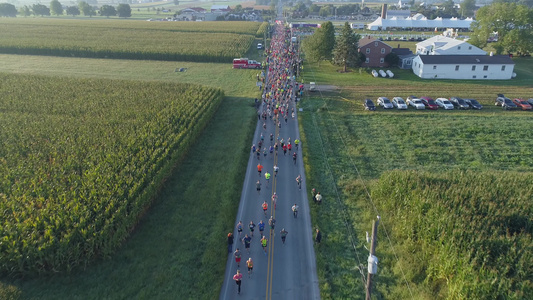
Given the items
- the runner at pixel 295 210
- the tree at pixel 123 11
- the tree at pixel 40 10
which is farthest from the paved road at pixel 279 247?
the tree at pixel 40 10

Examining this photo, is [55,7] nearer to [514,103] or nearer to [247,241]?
[514,103]

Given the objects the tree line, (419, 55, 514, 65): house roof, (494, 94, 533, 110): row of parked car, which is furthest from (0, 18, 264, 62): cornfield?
the tree line

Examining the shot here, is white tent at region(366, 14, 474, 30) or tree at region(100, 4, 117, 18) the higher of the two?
tree at region(100, 4, 117, 18)

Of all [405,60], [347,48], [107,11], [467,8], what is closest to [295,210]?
[347,48]

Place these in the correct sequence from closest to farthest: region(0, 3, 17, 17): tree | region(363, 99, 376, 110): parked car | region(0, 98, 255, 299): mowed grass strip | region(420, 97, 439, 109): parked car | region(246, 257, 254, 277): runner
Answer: region(0, 98, 255, 299): mowed grass strip < region(246, 257, 254, 277): runner < region(363, 99, 376, 110): parked car < region(420, 97, 439, 109): parked car < region(0, 3, 17, 17): tree

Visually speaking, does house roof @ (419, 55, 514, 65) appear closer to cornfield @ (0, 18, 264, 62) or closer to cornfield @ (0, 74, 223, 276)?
cornfield @ (0, 18, 264, 62)

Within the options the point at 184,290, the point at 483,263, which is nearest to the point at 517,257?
the point at 483,263

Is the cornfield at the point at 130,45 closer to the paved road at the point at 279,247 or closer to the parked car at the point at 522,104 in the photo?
the parked car at the point at 522,104
